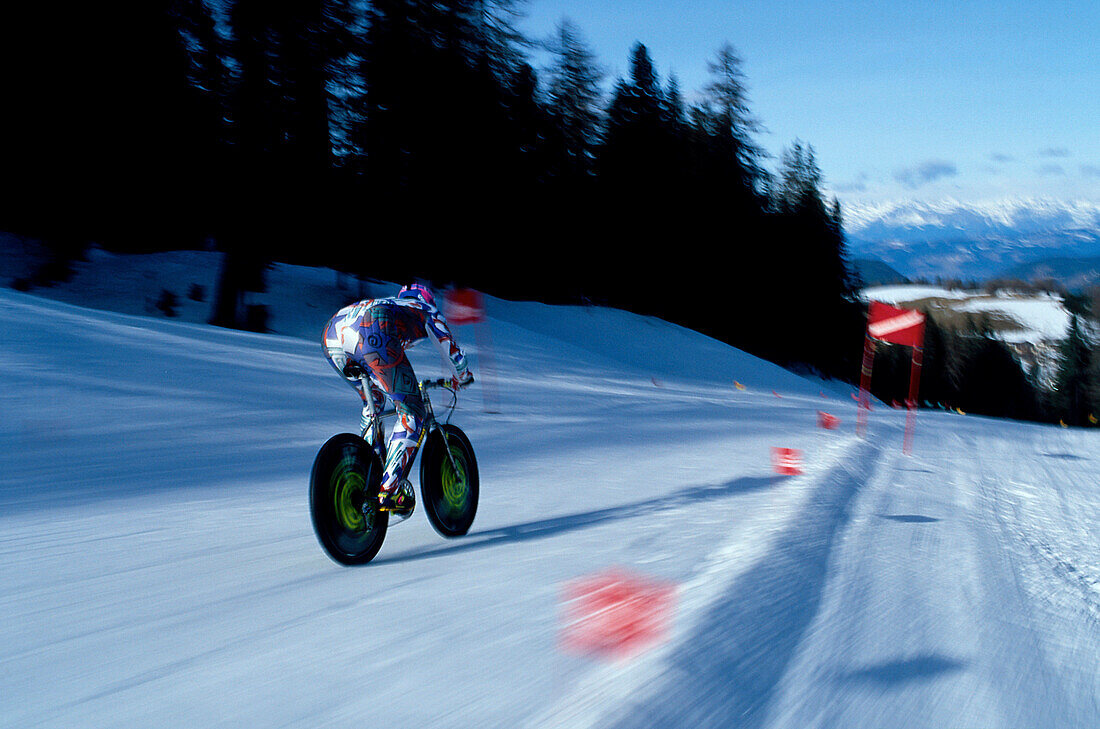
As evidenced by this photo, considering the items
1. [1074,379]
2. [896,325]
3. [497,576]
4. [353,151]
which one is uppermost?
[353,151]

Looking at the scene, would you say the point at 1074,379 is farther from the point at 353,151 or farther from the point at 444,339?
the point at 444,339

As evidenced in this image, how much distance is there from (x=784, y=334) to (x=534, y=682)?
55.6 meters

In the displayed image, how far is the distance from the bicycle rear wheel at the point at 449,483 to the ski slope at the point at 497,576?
15 centimetres

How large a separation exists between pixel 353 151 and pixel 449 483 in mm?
20568

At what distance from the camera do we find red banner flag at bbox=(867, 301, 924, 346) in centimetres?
1105

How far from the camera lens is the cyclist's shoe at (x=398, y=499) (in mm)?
4473

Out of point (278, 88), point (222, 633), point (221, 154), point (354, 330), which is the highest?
point (278, 88)

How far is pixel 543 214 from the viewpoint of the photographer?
131 ft

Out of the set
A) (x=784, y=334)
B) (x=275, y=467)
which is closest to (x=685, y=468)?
(x=275, y=467)

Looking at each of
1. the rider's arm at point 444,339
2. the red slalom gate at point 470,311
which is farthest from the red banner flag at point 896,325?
the rider's arm at point 444,339

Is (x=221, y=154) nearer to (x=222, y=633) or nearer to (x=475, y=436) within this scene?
(x=475, y=436)

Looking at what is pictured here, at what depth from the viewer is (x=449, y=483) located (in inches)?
203

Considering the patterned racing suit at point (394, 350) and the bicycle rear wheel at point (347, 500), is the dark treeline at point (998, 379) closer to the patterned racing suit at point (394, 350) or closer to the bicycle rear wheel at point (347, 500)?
the patterned racing suit at point (394, 350)

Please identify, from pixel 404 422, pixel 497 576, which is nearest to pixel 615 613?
pixel 497 576
